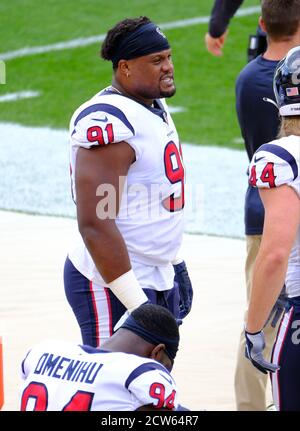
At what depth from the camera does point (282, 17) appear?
5148 millimetres

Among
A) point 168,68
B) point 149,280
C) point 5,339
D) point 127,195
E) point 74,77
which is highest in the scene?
point 74,77

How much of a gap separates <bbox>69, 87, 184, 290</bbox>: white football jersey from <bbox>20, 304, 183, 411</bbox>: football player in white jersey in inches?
32.8

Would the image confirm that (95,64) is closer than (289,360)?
No

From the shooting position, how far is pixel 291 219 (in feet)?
12.6

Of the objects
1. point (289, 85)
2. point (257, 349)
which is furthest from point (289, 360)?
point (289, 85)

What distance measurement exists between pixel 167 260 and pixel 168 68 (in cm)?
73

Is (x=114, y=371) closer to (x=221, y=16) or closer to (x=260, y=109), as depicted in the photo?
(x=260, y=109)

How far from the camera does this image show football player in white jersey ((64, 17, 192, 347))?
14.1ft

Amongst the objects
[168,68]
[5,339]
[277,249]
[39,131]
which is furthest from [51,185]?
[277,249]

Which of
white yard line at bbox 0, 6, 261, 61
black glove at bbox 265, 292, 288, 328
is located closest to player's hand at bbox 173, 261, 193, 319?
black glove at bbox 265, 292, 288, 328

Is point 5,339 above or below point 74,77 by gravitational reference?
below

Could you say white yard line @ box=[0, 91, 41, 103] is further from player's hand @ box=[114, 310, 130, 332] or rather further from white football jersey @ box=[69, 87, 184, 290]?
player's hand @ box=[114, 310, 130, 332]

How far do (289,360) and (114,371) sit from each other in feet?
2.64

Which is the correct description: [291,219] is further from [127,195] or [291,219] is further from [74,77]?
[74,77]
